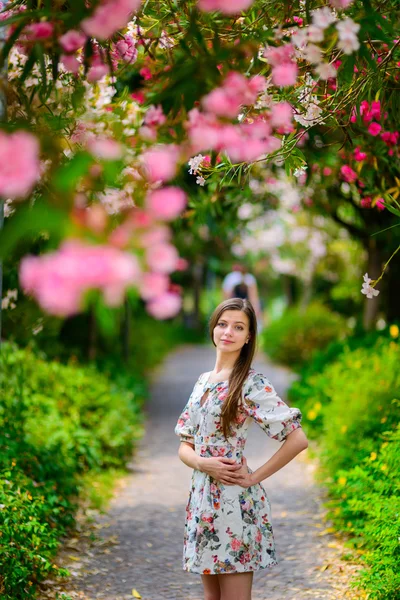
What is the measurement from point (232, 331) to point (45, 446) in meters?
2.82

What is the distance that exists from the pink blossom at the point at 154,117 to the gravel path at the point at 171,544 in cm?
276

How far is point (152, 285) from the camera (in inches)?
58.7

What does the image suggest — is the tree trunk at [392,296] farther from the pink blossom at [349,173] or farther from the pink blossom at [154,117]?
the pink blossom at [154,117]

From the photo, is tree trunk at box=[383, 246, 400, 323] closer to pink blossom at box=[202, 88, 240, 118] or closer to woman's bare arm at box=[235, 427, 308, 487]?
woman's bare arm at box=[235, 427, 308, 487]

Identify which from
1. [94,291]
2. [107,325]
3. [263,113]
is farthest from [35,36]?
[263,113]

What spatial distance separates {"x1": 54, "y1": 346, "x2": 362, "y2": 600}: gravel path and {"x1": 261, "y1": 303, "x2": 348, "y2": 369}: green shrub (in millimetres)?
7917

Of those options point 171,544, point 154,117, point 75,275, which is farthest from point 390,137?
point 75,275

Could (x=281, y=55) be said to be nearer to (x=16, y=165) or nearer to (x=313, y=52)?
→ (x=313, y=52)

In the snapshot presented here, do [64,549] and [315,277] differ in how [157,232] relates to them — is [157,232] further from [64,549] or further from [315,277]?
[315,277]

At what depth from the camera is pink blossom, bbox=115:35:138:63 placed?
136 inches

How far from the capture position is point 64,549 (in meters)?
4.71

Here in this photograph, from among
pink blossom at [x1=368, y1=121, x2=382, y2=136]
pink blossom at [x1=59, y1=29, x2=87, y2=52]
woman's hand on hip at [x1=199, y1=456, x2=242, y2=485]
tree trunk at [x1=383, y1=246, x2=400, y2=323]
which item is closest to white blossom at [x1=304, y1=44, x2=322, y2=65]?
pink blossom at [x1=59, y1=29, x2=87, y2=52]

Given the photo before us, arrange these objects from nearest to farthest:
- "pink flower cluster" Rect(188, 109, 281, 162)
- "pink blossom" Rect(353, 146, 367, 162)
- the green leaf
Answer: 1. the green leaf
2. "pink flower cluster" Rect(188, 109, 281, 162)
3. "pink blossom" Rect(353, 146, 367, 162)

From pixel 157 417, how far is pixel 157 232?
8.93 meters
